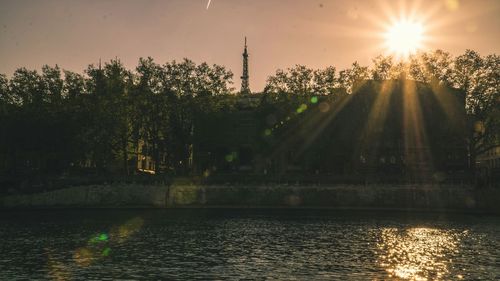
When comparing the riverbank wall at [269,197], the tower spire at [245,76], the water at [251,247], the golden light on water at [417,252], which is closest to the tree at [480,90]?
the riverbank wall at [269,197]

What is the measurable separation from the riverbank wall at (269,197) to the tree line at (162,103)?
1092cm

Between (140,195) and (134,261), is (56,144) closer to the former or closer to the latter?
(140,195)

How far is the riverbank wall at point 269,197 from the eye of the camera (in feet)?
213

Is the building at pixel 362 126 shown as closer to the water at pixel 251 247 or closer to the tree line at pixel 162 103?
the tree line at pixel 162 103

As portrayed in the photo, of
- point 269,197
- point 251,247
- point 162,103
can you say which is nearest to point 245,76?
point 162,103

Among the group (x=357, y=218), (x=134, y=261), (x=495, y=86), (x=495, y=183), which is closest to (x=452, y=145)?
(x=495, y=86)

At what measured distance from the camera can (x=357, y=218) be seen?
56.6 m

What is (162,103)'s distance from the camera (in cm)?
8550

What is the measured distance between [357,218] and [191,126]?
37.4 meters

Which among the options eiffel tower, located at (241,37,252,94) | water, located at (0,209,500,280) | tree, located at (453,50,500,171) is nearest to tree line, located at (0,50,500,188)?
tree, located at (453,50,500,171)

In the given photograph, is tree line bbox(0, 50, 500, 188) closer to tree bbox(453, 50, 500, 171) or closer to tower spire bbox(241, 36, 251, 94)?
tree bbox(453, 50, 500, 171)

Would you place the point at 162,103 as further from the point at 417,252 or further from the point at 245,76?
the point at 417,252

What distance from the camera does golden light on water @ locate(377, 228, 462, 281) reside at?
27.4 metres

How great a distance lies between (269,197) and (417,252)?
35.2 m
